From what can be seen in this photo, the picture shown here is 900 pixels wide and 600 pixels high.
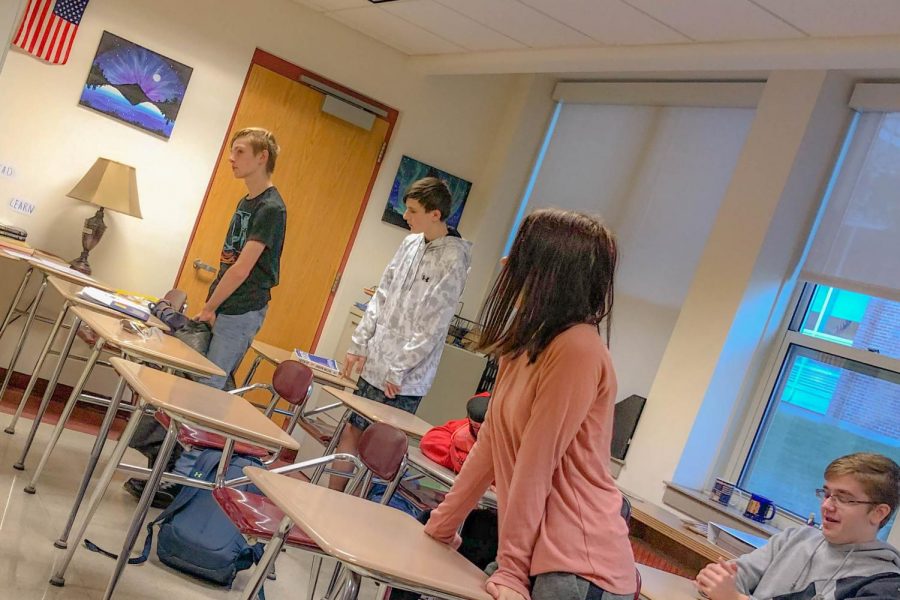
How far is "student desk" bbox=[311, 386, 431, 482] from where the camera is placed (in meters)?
3.82

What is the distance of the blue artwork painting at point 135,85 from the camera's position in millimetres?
5660

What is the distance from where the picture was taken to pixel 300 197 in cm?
651

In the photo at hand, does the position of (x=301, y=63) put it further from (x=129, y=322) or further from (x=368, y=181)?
(x=129, y=322)

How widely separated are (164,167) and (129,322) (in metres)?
2.37

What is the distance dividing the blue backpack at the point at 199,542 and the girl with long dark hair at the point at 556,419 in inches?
79.4

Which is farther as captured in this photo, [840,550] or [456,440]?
[456,440]

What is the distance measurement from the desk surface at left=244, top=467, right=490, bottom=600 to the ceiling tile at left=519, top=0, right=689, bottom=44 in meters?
→ 2.81

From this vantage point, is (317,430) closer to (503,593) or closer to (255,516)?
(255,516)

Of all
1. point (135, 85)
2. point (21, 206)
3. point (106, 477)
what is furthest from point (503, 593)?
point (135, 85)

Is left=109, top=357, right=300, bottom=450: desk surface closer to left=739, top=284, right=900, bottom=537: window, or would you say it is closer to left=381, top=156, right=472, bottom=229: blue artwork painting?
left=739, top=284, right=900, bottom=537: window

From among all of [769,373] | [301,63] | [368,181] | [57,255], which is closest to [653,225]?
[769,373]

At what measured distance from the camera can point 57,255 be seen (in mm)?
5691

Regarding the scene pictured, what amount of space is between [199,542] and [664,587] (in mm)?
1819

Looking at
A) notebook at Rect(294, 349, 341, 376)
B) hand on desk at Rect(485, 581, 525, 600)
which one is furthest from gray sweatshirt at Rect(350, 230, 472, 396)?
hand on desk at Rect(485, 581, 525, 600)
